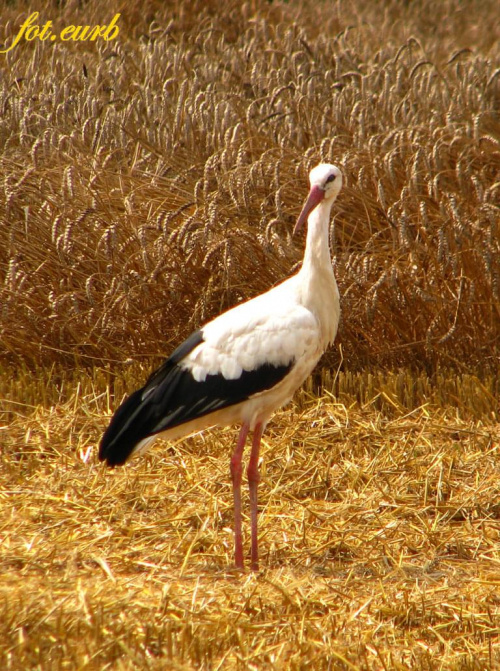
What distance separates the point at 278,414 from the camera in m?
5.45

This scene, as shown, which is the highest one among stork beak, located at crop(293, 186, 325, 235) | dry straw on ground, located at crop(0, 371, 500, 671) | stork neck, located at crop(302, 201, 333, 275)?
stork beak, located at crop(293, 186, 325, 235)

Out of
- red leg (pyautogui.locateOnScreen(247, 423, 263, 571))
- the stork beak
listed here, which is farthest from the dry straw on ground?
the stork beak

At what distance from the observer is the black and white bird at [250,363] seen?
4.00 m

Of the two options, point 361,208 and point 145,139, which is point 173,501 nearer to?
point 361,208

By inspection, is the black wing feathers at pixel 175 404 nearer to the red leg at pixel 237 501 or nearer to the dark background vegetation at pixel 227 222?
the red leg at pixel 237 501

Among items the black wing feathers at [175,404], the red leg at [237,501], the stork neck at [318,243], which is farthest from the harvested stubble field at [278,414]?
the stork neck at [318,243]

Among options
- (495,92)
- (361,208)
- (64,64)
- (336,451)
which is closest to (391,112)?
(495,92)

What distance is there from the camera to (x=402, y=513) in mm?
4352

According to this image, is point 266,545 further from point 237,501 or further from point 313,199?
point 313,199

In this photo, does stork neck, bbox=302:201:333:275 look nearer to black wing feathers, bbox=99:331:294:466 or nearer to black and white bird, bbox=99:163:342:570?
black and white bird, bbox=99:163:342:570

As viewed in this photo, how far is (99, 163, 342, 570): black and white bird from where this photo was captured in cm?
400

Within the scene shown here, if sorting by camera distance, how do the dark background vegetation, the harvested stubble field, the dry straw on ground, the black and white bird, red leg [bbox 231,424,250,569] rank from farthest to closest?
the dark background vegetation < the black and white bird < red leg [bbox 231,424,250,569] < the harvested stubble field < the dry straw on ground

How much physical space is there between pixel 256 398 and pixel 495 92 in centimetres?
534

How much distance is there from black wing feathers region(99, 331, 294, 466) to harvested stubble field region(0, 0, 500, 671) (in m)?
0.40
